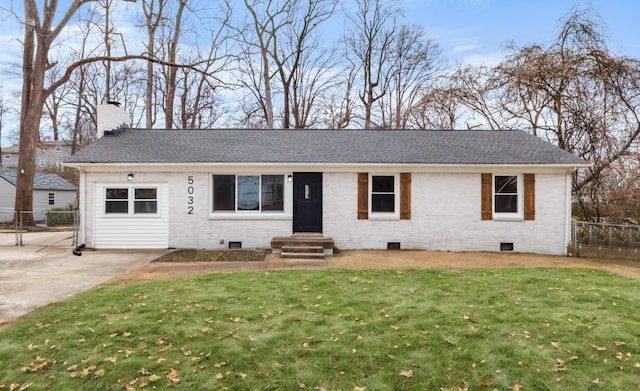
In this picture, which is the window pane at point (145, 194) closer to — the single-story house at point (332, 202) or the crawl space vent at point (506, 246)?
the single-story house at point (332, 202)

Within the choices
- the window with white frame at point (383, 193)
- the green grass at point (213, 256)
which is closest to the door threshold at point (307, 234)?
the green grass at point (213, 256)

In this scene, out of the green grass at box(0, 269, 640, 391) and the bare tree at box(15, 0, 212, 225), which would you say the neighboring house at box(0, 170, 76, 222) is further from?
the green grass at box(0, 269, 640, 391)

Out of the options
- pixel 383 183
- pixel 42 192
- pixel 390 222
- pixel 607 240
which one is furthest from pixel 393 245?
pixel 42 192

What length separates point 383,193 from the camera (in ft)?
38.5

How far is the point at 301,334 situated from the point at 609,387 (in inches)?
128

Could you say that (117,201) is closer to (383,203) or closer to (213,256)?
(213,256)

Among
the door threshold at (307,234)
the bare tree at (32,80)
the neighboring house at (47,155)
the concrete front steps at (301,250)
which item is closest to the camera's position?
the concrete front steps at (301,250)

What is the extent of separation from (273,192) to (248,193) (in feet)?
2.74

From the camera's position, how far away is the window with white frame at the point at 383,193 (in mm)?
11719

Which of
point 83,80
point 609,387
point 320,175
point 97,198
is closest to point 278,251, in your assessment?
point 320,175

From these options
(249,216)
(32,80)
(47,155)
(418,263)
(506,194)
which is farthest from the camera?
(47,155)

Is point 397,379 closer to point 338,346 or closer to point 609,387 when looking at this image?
point 338,346

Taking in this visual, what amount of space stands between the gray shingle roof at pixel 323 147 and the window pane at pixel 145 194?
100 centimetres

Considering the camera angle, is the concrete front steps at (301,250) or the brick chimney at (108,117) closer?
the concrete front steps at (301,250)
